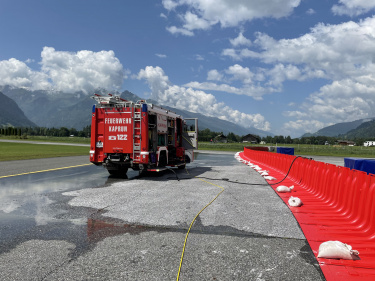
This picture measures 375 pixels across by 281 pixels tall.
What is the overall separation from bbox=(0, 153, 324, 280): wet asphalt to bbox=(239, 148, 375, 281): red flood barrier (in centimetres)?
27

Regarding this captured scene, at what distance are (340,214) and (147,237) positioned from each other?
4459mm

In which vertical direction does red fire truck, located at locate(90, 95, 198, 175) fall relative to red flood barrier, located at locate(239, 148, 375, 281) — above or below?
above

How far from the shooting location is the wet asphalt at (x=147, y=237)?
11.4ft

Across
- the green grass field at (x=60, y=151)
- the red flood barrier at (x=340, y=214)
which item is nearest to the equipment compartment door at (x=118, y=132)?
the red flood barrier at (x=340, y=214)

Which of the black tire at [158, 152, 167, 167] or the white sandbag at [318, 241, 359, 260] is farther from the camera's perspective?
the black tire at [158, 152, 167, 167]

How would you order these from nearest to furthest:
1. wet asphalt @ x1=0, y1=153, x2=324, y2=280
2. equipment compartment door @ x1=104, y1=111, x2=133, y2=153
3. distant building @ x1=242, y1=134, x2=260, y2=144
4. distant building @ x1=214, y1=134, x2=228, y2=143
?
wet asphalt @ x1=0, y1=153, x2=324, y2=280 → equipment compartment door @ x1=104, y1=111, x2=133, y2=153 → distant building @ x1=214, y1=134, x2=228, y2=143 → distant building @ x1=242, y1=134, x2=260, y2=144

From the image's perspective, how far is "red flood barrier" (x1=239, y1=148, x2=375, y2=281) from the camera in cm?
371

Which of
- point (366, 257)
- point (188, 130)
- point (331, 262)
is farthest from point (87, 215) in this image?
point (188, 130)

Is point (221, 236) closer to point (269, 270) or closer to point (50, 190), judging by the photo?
point (269, 270)

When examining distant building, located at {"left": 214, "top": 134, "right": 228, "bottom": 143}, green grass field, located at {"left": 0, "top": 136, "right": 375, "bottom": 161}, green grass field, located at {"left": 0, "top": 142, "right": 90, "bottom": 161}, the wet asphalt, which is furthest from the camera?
distant building, located at {"left": 214, "top": 134, "right": 228, "bottom": 143}

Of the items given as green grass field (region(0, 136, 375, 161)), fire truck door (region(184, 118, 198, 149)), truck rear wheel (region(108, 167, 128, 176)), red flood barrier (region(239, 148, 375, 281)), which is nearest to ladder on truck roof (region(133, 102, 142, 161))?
truck rear wheel (region(108, 167, 128, 176))

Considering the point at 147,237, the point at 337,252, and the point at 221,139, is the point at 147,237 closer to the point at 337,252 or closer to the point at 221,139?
the point at 337,252

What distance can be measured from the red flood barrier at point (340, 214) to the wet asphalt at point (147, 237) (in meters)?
0.27

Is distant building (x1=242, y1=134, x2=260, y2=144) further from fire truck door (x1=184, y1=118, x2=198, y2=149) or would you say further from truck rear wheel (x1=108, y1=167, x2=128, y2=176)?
truck rear wheel (x1=108, y1=167, x2=128, y2=176)
